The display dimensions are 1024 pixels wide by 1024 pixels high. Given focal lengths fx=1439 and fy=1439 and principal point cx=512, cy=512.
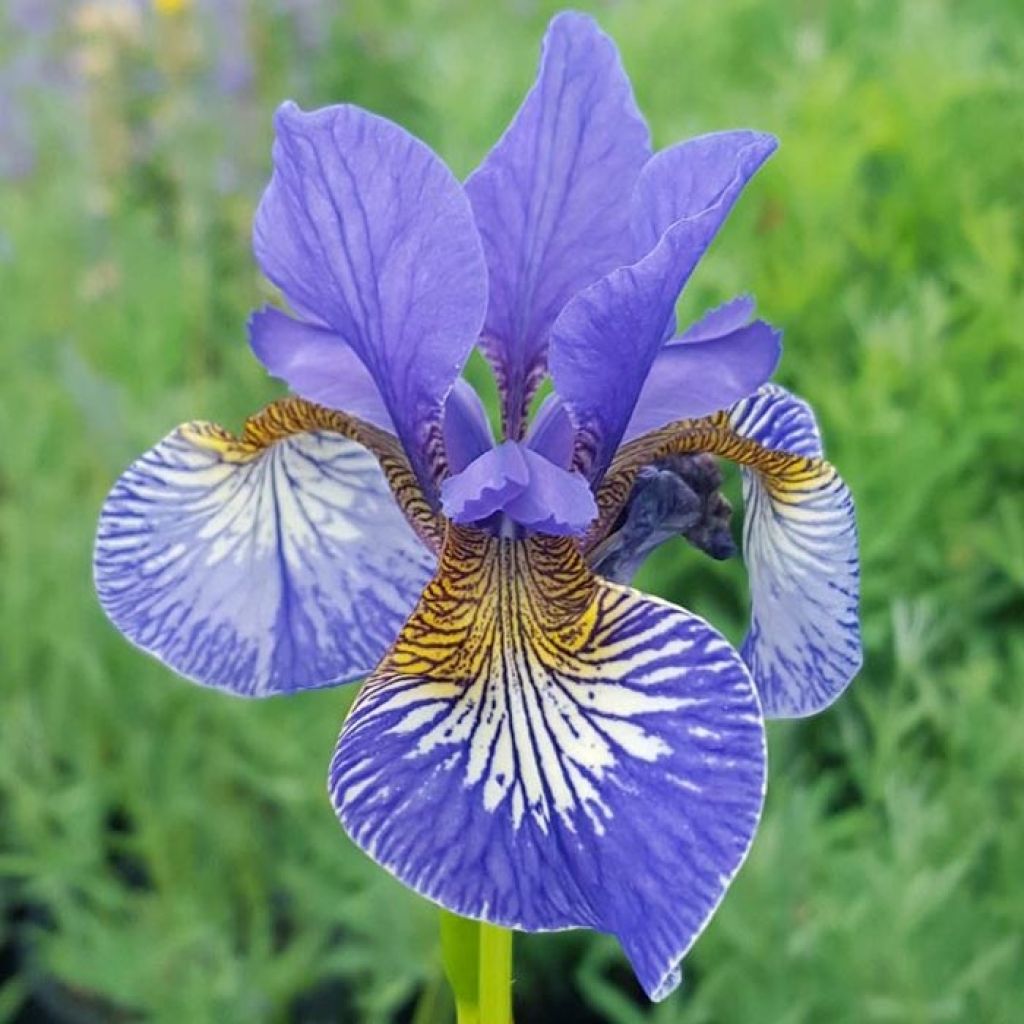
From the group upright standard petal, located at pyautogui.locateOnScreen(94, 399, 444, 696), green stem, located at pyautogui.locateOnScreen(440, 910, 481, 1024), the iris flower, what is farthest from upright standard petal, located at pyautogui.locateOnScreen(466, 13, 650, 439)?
green stem, located at pyautogui.locateOnScreen(440, 910, 481, 1024)

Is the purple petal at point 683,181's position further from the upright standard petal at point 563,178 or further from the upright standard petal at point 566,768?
the upright standard petal at point 566,768

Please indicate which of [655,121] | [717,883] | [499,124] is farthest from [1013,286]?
[717,883]

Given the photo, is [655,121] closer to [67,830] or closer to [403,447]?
[67,830]

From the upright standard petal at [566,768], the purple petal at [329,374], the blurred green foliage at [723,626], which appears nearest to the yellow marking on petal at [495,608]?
the upright standard petal at [566,768]

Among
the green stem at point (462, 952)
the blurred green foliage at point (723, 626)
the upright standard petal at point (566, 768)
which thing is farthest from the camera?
the blurred green foliage at point (723, 626)

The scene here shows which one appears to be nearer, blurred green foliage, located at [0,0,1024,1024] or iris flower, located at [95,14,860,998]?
iris flower, located at [95,14,860,998]

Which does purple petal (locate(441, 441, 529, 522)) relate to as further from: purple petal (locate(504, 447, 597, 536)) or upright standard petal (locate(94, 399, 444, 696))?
upright standard petal (locate(94, 399, 444, 696))
